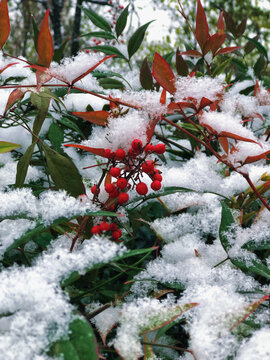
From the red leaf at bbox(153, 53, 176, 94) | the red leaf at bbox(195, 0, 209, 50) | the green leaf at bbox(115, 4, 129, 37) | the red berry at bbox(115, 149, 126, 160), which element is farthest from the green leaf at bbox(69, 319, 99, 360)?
the green leaf at bbox(115, 4, 129, 37)

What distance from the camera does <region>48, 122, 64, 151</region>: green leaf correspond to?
889 mm

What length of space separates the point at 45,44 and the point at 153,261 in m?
0.45

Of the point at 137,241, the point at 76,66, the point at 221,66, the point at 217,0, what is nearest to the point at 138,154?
the point at 76,66

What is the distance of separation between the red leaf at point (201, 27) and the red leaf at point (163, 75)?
0.20m

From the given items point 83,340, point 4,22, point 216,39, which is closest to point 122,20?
point 216,39

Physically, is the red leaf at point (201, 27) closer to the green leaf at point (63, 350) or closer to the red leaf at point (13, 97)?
the red leaf at point (13, 97)

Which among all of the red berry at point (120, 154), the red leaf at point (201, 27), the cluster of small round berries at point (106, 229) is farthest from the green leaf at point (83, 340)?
the red leaf at point (201, 27)

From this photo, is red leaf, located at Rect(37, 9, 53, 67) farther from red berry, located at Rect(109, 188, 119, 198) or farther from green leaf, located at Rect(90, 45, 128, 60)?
green leaf, located at Rect(90, 45, 128, 60)

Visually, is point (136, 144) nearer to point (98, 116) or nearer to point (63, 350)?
point (98, 116)

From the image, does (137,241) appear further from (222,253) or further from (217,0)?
(217,0)

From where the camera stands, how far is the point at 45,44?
66 cm

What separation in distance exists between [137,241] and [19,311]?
59 centimetres

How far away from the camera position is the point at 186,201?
32.4 inches

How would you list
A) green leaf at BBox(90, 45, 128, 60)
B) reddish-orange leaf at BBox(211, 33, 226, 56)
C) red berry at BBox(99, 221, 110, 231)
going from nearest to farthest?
red berry at BBox(99, 221, 110, 231) < reddish-orange leaf at BBox(211, 33, 226, 56) < green leaf at BBox(90, 45, 128, 60)
